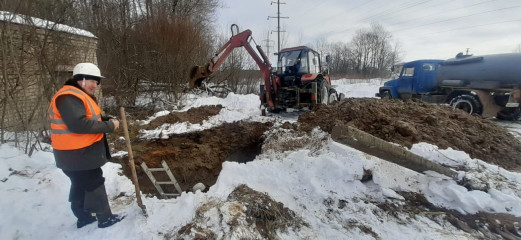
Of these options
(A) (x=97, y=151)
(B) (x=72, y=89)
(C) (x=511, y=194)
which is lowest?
(C) (x=511, y=194)

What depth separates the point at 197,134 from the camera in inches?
292

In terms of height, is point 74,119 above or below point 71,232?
above

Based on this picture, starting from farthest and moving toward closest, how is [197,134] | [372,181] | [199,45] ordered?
1. [199,45]
2. [197,134]
3. [372,181]

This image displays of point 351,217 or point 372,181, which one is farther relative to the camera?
point 372,181

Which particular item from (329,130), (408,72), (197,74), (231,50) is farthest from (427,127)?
(408,72)

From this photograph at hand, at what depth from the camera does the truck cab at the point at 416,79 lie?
11369 millimetres

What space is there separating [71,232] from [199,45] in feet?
41.3

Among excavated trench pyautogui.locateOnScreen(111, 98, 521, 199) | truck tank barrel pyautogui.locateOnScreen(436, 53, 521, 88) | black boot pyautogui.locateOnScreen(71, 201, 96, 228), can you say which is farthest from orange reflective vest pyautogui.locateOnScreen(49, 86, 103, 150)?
truck tank barrel pyautogui.locateOnScreen(436, 53, 521, 88)

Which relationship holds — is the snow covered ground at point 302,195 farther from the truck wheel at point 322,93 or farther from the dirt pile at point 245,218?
the truck wheel at point 322,93

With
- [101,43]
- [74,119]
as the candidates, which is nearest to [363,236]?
[74,119]

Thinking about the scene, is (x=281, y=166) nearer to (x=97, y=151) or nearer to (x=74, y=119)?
(x=97, y=151)

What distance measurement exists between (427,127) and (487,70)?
6.04 m

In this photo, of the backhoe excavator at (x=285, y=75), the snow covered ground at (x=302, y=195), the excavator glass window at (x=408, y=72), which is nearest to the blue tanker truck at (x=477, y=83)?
the excavator glass window at (x=408, y=72)

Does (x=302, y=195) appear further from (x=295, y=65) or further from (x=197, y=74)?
(x=197, y=74)
